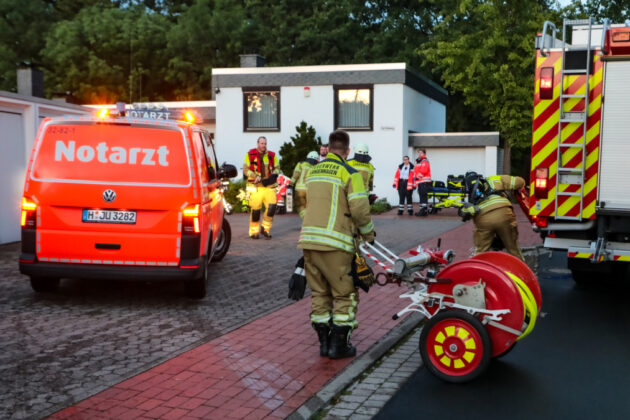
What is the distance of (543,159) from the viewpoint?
835 cm

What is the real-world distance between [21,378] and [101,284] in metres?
4.01

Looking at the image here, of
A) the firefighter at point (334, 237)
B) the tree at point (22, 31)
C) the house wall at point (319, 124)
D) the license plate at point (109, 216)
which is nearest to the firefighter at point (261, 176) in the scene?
the license plate at point (109, 216)

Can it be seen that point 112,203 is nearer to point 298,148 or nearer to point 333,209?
point 333,209

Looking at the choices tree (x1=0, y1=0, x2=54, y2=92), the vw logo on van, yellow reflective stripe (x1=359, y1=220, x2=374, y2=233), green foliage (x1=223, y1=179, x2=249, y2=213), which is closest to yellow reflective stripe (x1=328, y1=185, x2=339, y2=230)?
yellow reflective stripe (x1=359, y1=220, x2=374, y2=233)

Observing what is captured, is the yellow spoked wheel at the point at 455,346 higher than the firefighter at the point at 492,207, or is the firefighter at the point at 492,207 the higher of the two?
the firefighter at the point at 492,207

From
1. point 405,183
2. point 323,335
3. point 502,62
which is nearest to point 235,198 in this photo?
point 405,183

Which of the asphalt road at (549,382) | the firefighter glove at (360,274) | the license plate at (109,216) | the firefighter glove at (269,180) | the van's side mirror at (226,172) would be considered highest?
the van's side mirror at (226,172)

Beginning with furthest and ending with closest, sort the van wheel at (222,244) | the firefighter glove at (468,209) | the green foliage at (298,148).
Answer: the green foliage at (298,148) < the van wheel at (222,244) < the firefighter glove at (468,209)

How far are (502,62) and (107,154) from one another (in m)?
24.0

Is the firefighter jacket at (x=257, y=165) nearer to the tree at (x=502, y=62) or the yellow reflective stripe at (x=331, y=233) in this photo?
the yellow reflective stripe at (x=331, y=233)

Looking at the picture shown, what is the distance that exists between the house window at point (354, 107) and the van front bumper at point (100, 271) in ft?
60.0

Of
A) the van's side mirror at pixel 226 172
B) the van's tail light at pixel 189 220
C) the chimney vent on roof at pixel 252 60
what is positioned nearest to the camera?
the van's tail light at pixel 189 220

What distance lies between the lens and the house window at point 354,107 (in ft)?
83.8

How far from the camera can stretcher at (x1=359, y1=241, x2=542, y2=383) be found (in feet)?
18.0
